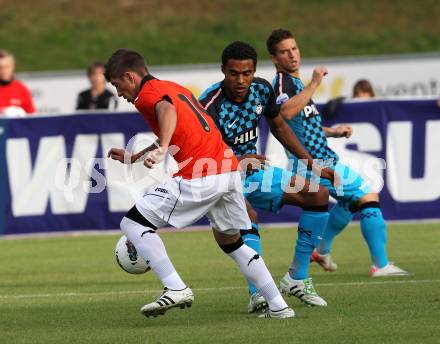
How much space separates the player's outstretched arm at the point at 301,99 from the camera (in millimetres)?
8788

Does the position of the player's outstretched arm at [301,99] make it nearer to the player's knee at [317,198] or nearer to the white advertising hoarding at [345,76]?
the player's knee at [317,198]

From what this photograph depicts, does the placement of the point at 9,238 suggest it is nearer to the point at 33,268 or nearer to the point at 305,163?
the point at 33,268

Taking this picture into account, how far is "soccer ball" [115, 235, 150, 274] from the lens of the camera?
25.9ft

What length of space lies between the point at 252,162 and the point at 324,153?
201 cm

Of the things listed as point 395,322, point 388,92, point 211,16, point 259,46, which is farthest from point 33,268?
point 211,16

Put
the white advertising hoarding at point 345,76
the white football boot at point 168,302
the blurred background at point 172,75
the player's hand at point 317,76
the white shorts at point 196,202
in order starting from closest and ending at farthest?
1. the white football boot at point 168,302
2. the white shorts at point 196,202
3. the player's hand at point 317,76
4. the blurred background at point 172,75
5. the white advertising hoarding at point 345,76

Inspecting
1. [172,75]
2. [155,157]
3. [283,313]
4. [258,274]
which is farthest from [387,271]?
[172,75]

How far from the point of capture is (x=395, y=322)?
7418 mm

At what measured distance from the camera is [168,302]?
7352 mm

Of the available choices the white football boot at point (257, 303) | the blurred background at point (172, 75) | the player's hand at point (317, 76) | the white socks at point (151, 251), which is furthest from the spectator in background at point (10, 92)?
the white socks at point (151, 251)

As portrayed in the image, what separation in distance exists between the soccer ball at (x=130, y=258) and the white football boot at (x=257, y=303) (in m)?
0.83

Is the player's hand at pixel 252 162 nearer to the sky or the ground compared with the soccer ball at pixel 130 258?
nearer to the sky

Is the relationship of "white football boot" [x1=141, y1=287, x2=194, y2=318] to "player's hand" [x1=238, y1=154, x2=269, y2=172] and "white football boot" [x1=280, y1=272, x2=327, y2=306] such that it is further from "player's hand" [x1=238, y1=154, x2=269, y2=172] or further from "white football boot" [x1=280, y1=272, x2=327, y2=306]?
"white football boot" [x1=280, y1=272, x2=327, y2=306]

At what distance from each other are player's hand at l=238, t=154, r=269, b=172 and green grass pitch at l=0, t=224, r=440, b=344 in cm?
104
